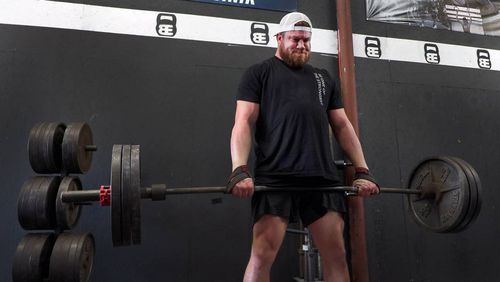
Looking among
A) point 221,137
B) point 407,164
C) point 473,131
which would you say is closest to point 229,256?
point 221,137

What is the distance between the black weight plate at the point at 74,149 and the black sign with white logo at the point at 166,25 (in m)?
0.75

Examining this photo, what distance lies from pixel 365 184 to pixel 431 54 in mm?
1549

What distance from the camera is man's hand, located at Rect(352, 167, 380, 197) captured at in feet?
4.26

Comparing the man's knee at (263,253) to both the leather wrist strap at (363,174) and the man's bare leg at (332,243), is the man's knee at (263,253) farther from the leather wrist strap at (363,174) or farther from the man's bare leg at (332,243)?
the leather wrist strap at (363,174)

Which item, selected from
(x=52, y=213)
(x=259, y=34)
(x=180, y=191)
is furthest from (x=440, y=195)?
(x=52, y=213)

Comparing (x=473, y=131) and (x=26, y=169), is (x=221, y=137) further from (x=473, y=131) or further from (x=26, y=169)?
(x=473, y=131)

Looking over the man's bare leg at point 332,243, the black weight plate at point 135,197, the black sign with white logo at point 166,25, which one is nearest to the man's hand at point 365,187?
the man's bare leg at point 332,243

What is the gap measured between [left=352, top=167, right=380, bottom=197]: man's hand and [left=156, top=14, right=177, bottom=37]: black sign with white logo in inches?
52.2

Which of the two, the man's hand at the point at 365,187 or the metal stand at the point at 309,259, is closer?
the man's hand at the point at 365,187

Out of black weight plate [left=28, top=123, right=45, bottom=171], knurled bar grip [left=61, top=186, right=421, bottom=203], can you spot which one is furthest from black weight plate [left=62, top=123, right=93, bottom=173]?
knurled bar grip [left=61, top=186, right=421, bottom=203]

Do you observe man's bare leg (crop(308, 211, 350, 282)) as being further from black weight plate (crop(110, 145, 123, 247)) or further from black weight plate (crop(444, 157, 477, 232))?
black weight plate (crop(110, 145, 123, 247))

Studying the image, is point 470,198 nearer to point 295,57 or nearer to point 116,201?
point 295,57

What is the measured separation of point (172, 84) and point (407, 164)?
1.54 meters

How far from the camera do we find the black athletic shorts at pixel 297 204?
1.22m
